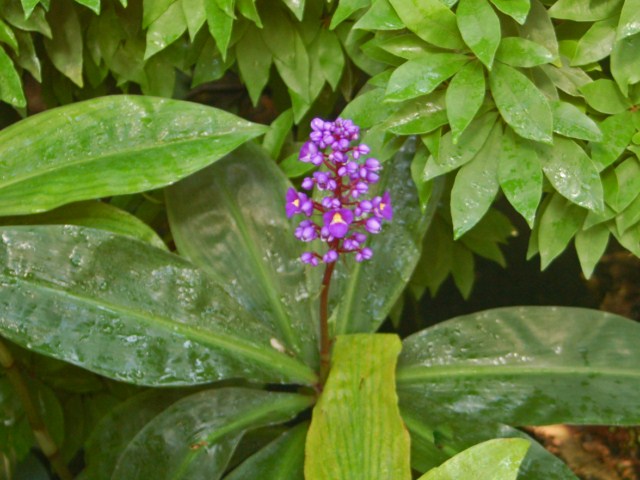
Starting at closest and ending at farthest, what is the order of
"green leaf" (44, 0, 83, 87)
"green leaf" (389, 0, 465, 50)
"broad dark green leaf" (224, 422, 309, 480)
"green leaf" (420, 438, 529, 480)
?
"green leaf" (420, 438, 529, 480) → "green leaf" (389, 0, 465, 50) → "broad dark green leaf" (224, 422, 309, 480) → "green leaf" (44, 0, 83, 87)

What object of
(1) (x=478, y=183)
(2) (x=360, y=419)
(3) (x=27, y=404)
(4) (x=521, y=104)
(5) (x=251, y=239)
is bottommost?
(3) (x=27, y=404)

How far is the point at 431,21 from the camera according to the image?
3.43 feet

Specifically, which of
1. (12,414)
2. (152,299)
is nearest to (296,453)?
(152,299)

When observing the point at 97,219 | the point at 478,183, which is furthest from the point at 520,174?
the point at 97,219

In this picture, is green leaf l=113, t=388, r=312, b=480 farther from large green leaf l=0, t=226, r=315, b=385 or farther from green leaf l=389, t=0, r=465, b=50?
green leaf l=389, t=0, r=465, b=50

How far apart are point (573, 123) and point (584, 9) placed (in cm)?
16

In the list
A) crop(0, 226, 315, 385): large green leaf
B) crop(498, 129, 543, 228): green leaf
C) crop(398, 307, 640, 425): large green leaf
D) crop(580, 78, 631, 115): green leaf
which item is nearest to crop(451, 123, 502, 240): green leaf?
crop(498, 129, 543, 228): green leaf

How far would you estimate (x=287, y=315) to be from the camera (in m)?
1.27

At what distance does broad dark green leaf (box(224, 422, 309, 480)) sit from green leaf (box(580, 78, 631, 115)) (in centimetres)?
64

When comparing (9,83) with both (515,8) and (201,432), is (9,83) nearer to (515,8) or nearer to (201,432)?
(201,432)

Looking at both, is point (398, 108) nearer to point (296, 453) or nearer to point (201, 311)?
point (201, 311)

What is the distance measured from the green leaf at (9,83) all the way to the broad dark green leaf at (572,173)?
0.78 m

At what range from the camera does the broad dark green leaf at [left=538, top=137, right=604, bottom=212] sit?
1067mm

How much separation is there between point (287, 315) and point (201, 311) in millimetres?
162
